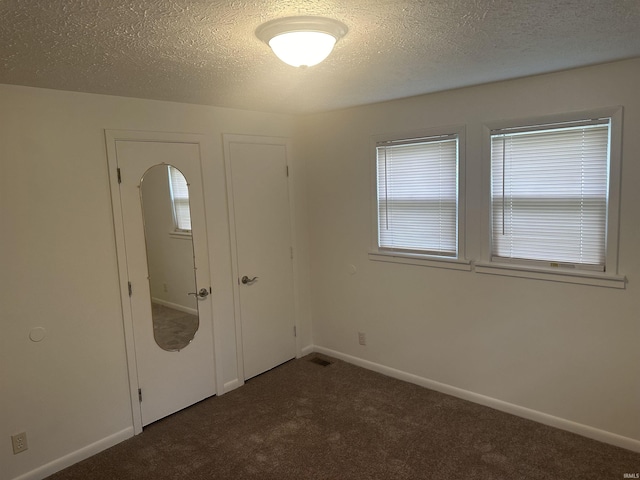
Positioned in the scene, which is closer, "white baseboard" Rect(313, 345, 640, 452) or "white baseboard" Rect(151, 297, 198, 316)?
"white baseboard" Rect(313, 345, 640, 452)

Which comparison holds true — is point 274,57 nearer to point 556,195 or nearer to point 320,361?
point 556,195

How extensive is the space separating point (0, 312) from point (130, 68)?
1.61 meters

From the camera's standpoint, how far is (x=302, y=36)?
5.75 feet

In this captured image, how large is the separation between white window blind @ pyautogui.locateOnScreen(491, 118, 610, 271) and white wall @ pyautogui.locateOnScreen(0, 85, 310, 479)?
2563 mm

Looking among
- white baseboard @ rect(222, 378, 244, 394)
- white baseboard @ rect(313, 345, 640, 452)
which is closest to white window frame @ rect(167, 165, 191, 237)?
white baseboard @ rect(222, 378, 244, 394)

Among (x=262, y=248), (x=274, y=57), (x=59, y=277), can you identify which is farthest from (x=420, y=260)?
(x=59, y=277)

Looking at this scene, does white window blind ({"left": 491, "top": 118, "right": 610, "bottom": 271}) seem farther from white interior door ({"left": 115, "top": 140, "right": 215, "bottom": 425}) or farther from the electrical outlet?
the electrical outlet

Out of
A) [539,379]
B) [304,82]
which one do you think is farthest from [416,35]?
[539,379]

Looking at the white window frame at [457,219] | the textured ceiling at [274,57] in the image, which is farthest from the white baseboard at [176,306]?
the white window frame at [457,219]

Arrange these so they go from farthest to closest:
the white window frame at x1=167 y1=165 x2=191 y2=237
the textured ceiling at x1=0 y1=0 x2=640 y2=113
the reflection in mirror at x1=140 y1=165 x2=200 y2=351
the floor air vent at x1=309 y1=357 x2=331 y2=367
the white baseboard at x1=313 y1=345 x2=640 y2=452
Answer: the floor air vent at x1=309 y1=357 x2=331 y2=367 < the white window frame at x1=167 y1=165 x2=191 y2=237 < the reflection in mirror at x1=140 y1=165 x2=200 y2=351 < the white baseboard at x1=313 y1=345 x2=640 y2=452 < the textured ceiling at x1=0 y1=0 x2=640 y2=113

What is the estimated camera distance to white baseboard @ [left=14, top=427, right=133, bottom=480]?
268 centimetres

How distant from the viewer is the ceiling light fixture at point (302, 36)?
1.71m

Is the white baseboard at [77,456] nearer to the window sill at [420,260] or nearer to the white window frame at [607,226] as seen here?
the window sill at [420,260]

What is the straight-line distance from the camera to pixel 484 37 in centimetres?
199
